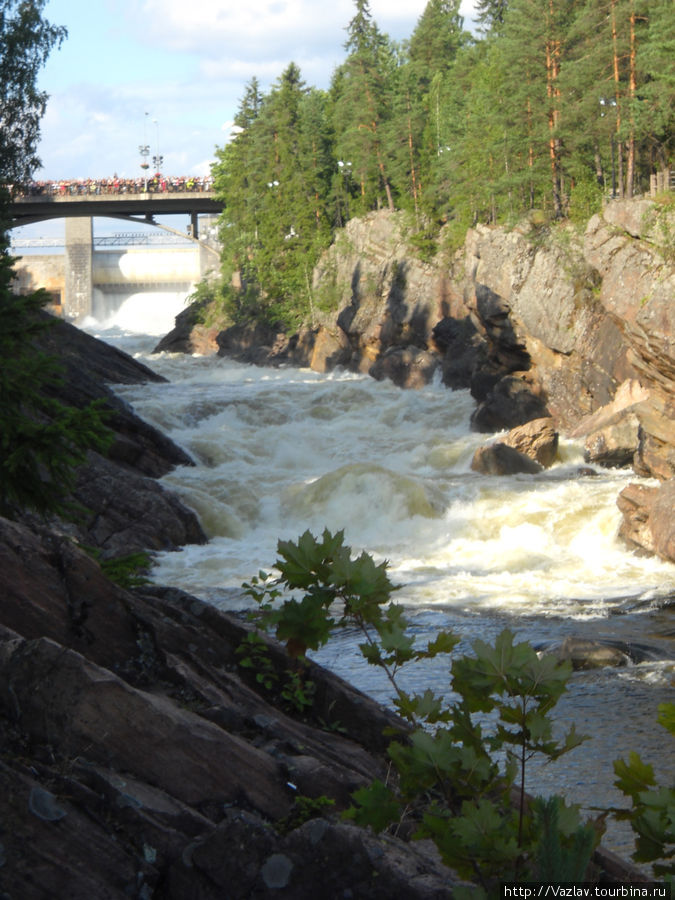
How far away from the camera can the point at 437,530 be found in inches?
813

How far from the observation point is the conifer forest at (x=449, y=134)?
1212 inches

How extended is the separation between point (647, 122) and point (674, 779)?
24.8 meters

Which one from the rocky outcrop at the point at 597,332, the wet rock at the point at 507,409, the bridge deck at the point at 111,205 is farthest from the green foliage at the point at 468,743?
the bridge deck at the point at 111,205

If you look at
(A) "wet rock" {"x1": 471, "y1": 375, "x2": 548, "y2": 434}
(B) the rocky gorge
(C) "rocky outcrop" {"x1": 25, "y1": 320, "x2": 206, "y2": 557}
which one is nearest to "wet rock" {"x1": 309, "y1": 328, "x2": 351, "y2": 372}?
(A) "wet rock" {"x1": 471, "y1": 375, "x2": 548, "y2": 434}

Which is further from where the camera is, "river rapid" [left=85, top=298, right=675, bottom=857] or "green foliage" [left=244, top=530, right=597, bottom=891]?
"river rapid" [left=85, top=298, right=675, bottom=857]

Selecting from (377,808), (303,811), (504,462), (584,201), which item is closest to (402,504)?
(504,462)

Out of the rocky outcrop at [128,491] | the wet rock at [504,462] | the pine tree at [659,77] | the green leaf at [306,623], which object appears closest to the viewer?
the green leaf at [306,623]

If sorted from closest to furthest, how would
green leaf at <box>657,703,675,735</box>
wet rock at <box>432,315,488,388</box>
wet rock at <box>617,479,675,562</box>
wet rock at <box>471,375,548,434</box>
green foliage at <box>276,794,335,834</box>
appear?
green leaf at <box>657,703,675,735</box>, green foliage at <box>276,794,335,834</box>, wet rock at <box>617,479,675,562</box>, wet rock at <box>471,375,548,434</box>, wet rock at <box>432,315,488,388</box>

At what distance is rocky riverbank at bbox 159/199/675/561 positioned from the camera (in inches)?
904

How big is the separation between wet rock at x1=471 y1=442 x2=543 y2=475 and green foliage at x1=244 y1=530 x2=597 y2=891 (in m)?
20.9

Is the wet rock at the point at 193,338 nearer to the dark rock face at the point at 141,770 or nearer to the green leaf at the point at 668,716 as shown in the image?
the dark rock face at the point at 141,770

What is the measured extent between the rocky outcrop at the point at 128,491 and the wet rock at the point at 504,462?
757 centimetres

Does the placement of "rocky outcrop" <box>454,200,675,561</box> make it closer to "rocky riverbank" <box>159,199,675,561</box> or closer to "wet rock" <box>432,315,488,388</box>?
"rocky riverbank" <box>159,199,675,561</box>

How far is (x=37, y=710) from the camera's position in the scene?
3.97m
